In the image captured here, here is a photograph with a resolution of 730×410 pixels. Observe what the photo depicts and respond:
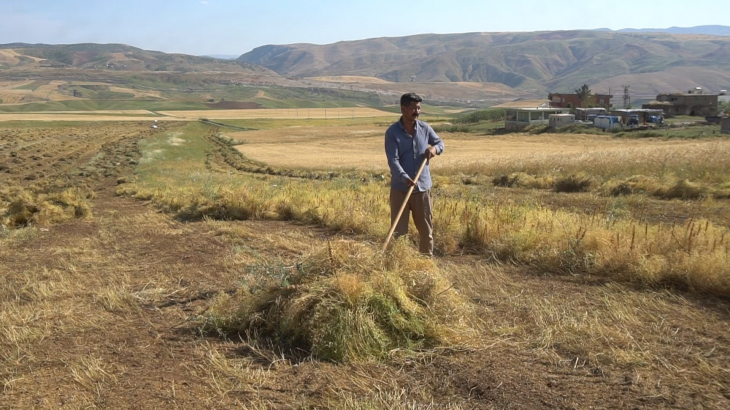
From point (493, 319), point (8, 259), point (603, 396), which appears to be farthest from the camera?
point (8, 259)

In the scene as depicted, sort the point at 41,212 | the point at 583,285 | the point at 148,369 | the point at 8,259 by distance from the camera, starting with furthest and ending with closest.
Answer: the point at 41,212 < the point at 8,259 < the point at 583,285 < the point at 148,369

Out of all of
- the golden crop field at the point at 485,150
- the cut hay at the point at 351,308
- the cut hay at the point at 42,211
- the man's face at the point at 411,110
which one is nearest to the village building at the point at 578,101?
the golden crop field at the point at 485,150

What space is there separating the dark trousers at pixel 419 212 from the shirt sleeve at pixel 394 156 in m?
0.32

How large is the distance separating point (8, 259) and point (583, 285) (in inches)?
293

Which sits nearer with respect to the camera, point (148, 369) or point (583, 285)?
point (148, 369)

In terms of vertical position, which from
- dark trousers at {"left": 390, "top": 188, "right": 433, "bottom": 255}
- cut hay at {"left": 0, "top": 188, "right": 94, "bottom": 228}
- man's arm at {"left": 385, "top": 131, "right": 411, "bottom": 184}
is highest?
man's arm at {"left": 385, "top": 131, "right": 411, "bottom": 184}

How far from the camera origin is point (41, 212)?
36.4 feet

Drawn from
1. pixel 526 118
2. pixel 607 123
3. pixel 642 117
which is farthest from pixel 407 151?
pixel 642 117

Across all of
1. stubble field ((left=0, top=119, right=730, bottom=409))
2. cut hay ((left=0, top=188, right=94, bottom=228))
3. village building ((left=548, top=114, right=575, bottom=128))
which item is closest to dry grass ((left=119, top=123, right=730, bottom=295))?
stubble field ((left=0, top=119, right=730, bottom=409))

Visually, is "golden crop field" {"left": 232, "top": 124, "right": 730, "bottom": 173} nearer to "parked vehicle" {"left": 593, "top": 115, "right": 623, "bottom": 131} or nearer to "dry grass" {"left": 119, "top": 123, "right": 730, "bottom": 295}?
"parked vehicle" {"left": 593, "top": 115, "right": 623, "bottom": 131}

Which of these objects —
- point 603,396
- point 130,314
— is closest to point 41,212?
point 130,314

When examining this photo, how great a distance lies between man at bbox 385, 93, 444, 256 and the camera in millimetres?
6176

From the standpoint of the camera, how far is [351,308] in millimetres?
4359

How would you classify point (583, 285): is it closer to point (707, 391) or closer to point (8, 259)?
point (707, 391)
